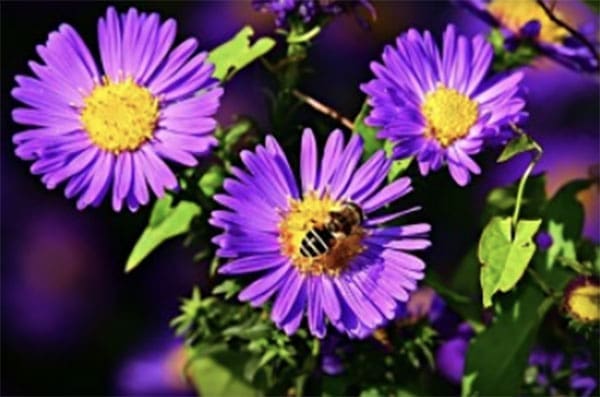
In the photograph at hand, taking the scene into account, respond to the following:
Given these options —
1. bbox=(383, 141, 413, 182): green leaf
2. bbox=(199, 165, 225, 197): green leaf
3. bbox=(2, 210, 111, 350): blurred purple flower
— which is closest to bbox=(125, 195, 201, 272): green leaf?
bbox=(199, 165, 225, 197): green leaf

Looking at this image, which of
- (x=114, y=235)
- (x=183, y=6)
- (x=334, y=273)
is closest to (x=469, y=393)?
(x=334, y=273)

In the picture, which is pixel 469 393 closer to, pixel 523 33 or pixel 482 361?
pixel 482 361

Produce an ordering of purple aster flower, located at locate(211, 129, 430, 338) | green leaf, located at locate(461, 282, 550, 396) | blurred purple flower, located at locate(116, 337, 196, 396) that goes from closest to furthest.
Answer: purple aster flower, located at locate(211, 129, 430, 338) → green leaf, located at locate(461, 282, 550, 396) → blurred purple flower, located at locate(116, 337, 196, 396)

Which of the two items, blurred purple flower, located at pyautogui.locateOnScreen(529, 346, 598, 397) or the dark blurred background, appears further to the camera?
the dark blurred background

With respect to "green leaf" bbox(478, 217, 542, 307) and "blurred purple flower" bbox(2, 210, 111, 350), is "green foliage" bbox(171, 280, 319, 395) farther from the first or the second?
"blurred purple flower" bbox(2, 210, 111, 350)

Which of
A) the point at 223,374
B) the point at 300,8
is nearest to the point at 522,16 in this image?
the point at 300,8

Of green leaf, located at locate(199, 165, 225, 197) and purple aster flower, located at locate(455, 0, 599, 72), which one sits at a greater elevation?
green leaf, located at locate(199, 165, 225, 197)

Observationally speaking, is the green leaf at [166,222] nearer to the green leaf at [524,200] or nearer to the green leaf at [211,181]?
the green leaf at [211,181]
